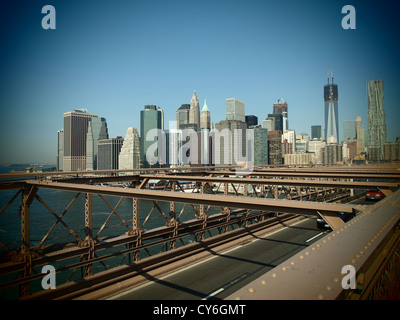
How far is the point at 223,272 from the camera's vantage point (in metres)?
13.8

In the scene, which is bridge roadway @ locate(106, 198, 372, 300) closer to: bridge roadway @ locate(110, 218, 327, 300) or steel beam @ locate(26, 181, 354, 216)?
bridge roadway @ locate(110, 218, 327, 300)

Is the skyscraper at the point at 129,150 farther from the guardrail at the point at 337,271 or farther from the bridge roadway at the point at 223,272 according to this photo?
the guardrail at the point at 337,271

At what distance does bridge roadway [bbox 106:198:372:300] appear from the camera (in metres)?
11.3

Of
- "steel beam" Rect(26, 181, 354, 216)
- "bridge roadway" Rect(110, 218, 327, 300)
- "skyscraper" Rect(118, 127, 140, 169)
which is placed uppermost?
"skyscraper" Rect(118, 127, 140, 169)

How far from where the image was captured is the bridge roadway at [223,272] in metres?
11.3

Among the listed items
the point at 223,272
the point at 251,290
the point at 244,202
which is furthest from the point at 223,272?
the point at 251,290
